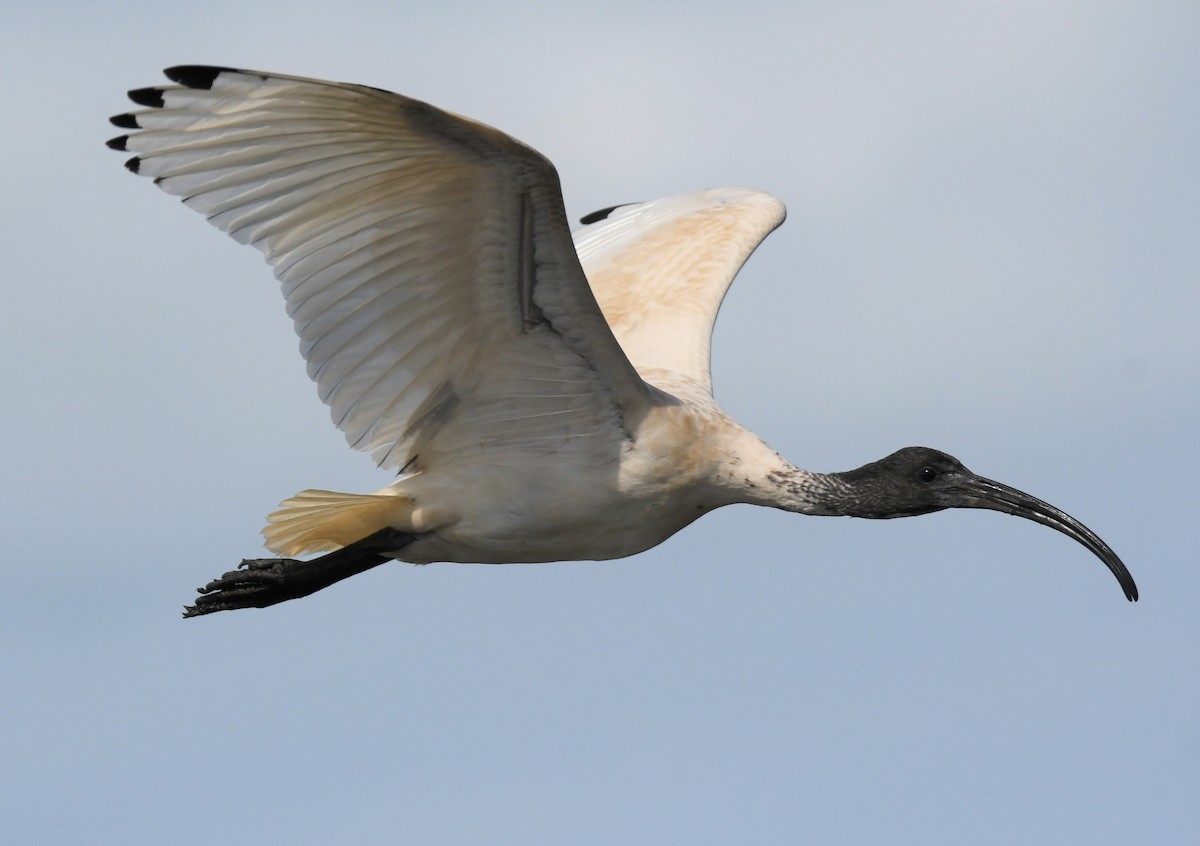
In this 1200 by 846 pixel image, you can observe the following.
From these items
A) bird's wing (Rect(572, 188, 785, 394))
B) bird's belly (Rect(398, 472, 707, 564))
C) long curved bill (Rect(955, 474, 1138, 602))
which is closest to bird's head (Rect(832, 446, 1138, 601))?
long curved bill (Rect(955, 474, 1138, 602))

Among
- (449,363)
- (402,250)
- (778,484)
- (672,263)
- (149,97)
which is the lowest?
(778,484)

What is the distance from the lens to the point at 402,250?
8172 millimetres

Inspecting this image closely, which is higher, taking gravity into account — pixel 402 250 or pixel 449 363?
pixel 402 250

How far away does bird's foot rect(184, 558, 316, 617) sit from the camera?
29.6 feet

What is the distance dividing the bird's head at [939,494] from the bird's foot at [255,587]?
2.63m

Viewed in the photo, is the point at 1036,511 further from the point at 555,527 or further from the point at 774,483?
the point at 555,527

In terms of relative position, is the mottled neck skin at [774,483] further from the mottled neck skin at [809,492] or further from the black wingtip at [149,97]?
the black wingtip at [149,97]

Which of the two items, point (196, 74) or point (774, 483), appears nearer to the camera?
point (196, 74)

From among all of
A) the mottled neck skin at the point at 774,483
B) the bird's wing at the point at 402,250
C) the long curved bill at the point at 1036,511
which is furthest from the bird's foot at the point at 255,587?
the long curved bill at the point at 1036,511

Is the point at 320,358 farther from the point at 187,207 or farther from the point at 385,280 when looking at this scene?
the point at 187,207

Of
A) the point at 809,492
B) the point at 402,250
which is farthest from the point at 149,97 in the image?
the point at 809,492

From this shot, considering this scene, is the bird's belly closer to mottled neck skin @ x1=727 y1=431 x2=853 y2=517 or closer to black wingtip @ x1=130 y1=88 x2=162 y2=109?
mottled neck skin @ x1=727 y1=431 x2=853 y2=517

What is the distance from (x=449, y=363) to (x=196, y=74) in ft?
5.93

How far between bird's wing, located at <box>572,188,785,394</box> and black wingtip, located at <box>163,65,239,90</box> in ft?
11.4
